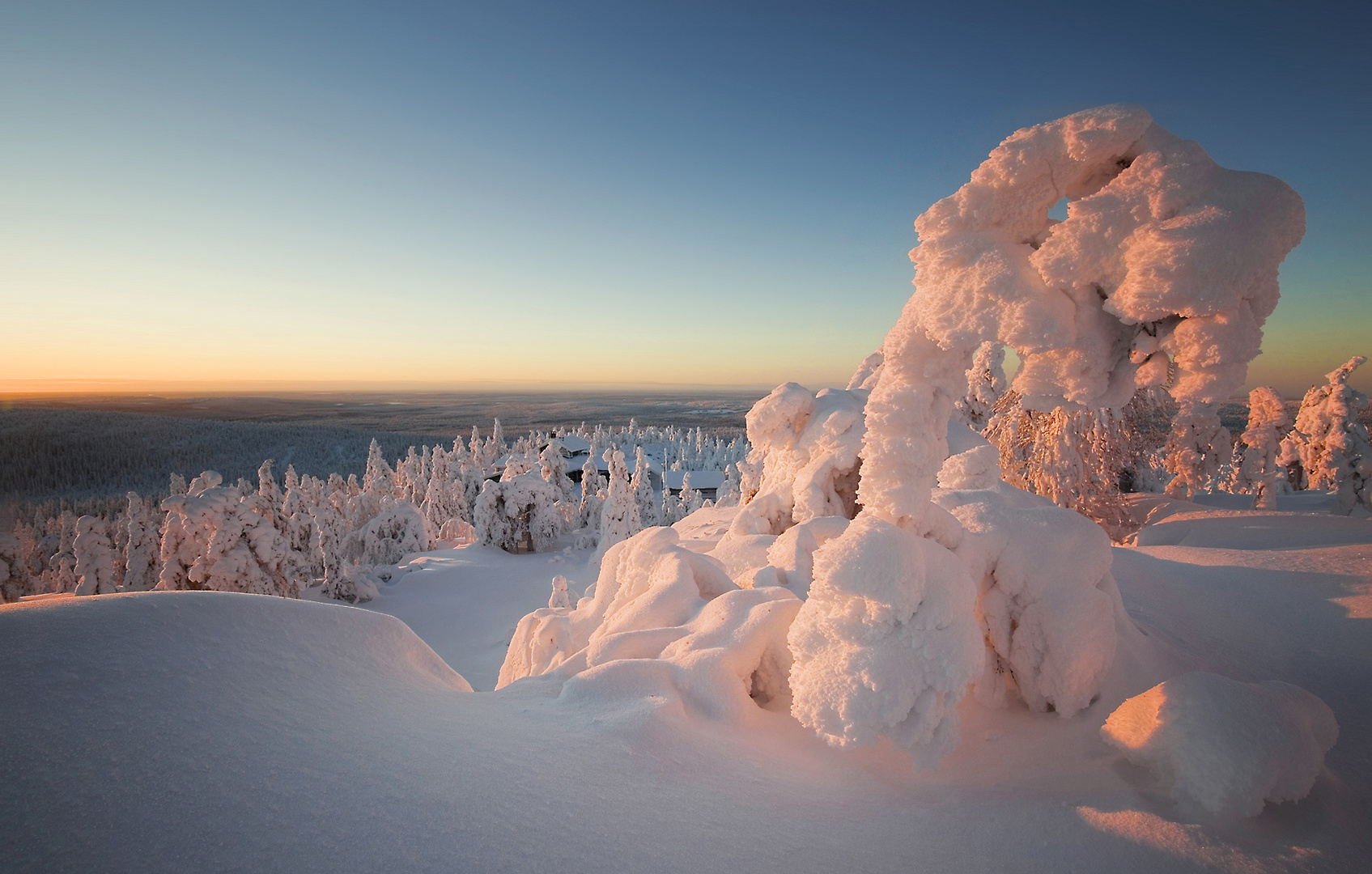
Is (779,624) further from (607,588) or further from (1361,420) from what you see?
(1361,420)

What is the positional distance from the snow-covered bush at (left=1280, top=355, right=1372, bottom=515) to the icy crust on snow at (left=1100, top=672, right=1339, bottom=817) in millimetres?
14837

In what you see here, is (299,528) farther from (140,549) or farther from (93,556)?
(93,556)

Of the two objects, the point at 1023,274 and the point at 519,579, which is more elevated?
the point at 1023,274

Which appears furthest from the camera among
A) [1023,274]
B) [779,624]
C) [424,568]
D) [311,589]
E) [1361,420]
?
[424,568]

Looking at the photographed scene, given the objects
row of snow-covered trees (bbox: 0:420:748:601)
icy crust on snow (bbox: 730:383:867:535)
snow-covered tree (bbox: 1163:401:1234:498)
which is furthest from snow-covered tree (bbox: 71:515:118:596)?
snow-covered tree (bbox: 1163:401:1234:498)

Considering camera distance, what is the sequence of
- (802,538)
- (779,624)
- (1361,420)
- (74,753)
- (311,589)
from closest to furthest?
(74,753) → (779,624) → (802,538) → (1361,420) → (311,589)

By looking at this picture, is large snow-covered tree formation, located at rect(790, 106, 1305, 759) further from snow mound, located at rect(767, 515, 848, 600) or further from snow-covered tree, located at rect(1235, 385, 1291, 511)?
snow-covered tree, located at rect(1235, 385, 1291, 511)

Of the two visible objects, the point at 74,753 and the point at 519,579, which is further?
the point at 519,579

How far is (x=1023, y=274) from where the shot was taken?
396cm

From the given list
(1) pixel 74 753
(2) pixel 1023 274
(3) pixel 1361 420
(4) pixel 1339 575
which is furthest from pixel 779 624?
(3) pixel 1361 420

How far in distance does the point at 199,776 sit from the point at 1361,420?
23.4 metres

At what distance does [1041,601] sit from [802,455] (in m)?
6.86

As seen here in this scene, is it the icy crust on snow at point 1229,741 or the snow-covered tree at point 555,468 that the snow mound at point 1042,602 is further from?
the snow-covered tree at point 555,468

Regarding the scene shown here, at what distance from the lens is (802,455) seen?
11789mm
